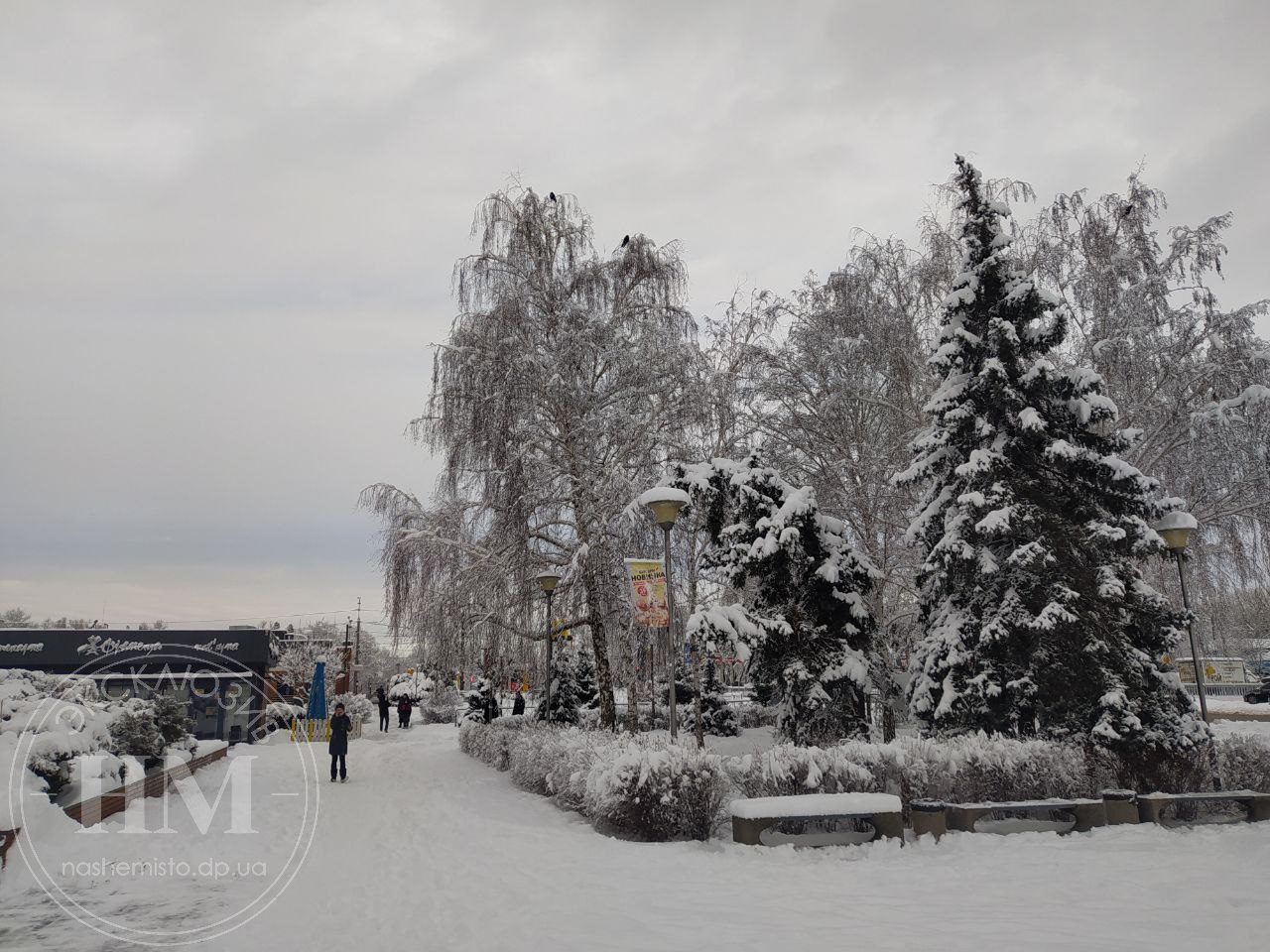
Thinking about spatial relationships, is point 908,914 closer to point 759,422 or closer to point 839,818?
point 839,818

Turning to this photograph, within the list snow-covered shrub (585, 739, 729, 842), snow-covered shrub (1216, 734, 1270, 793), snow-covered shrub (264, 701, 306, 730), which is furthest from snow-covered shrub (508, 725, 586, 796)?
snow-covered shrub (264, 701, 306, 730)

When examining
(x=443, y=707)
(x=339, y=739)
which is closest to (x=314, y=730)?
(x=443, y=707)

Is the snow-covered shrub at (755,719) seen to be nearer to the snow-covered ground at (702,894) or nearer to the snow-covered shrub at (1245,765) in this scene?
the snow-covered shrub at (1245,765)

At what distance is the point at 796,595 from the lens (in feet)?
44.4

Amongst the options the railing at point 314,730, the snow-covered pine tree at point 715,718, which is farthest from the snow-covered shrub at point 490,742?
the railing at point 314,730

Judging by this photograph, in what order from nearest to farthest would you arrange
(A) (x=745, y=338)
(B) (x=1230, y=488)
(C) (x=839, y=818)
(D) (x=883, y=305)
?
(C) (x=839, y=818) < (B) (x=1230, y=488) < (D) (x=883, y=305) < (A) (x=745, y=338)

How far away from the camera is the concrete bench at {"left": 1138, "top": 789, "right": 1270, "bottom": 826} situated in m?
9.70

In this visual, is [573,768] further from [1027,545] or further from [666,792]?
[1027,545]

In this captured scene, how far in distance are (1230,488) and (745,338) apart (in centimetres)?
1151

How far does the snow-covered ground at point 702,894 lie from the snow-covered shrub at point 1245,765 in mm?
1628

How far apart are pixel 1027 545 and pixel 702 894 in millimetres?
7227

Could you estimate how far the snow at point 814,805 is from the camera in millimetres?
8859

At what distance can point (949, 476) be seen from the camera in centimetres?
1316

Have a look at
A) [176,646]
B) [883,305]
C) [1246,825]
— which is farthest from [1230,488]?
[176,646]
